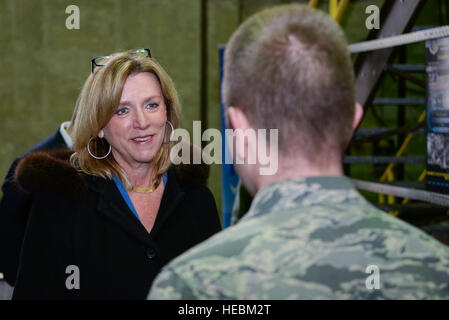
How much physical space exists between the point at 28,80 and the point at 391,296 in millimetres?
6290

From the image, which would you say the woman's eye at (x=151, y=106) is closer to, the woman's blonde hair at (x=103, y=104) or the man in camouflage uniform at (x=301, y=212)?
the woman's blonde hair at (x=103, y=104)

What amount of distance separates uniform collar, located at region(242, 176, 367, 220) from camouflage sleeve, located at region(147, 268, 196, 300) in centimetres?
18

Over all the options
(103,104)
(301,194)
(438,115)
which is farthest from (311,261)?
(438,115)

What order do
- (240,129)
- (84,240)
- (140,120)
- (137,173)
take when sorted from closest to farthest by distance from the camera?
(240,129) → (84,240) → (140,120) → (137,173)

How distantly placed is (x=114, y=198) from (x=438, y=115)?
6.18 feet

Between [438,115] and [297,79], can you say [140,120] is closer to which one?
[297,79]

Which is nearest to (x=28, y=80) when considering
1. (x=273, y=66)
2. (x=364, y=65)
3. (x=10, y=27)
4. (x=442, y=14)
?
(x=10, y=27)

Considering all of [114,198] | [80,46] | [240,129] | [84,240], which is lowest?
[84,240]

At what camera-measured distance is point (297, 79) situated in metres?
1.00

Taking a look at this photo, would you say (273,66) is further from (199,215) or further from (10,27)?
(10,27)

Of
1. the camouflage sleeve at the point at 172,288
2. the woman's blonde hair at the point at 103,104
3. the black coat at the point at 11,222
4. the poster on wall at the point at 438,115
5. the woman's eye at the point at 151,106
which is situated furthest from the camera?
the poster on wall at the point at 438,115

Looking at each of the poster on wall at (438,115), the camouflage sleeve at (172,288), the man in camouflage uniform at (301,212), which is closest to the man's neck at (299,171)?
the man in camouflage uniform at (301,212)

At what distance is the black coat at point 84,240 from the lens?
80.2 inches

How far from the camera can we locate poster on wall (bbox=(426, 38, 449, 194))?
2990 millimetres
